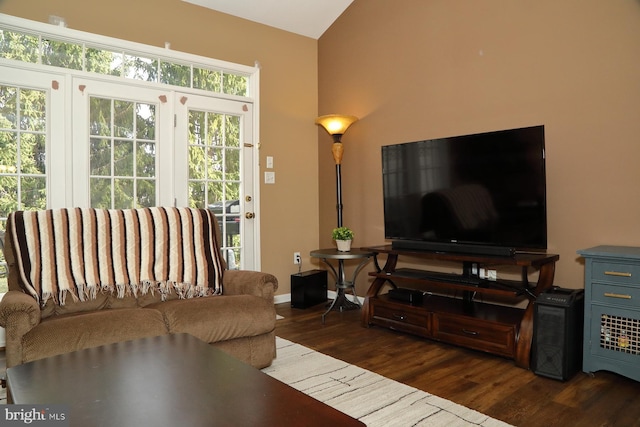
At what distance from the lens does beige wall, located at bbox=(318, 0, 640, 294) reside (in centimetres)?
281

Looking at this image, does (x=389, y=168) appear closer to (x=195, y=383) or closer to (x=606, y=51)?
(x=606, y=51)

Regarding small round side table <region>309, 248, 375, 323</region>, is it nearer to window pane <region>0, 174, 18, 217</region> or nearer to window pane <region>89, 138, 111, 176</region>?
window pane <region>89, 138, 111, 176</region>

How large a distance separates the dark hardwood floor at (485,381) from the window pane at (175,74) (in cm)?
247

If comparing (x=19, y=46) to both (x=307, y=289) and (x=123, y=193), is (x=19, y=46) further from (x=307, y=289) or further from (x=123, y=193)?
(x=307, y=289)

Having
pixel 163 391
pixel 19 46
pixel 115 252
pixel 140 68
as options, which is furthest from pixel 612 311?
pixel 19 46

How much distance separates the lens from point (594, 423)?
2033 millimetres

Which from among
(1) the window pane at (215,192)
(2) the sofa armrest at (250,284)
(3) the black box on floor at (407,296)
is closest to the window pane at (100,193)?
(1) the window pane at (215,192)

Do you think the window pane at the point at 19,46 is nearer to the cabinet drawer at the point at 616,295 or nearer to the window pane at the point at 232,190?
the window pane at the point at 232,190

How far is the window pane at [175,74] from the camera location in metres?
4.02

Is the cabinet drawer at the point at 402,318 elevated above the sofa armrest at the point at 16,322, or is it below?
below

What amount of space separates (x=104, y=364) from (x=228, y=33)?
3628 millimetres

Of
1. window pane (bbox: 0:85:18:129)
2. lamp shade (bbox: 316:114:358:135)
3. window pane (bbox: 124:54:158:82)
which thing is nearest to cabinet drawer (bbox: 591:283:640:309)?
lamp shade (bbox: 316:114:358:135)

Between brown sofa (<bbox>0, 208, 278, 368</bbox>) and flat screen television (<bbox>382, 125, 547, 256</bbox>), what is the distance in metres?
1.40

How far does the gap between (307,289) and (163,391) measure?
10.1 feet
